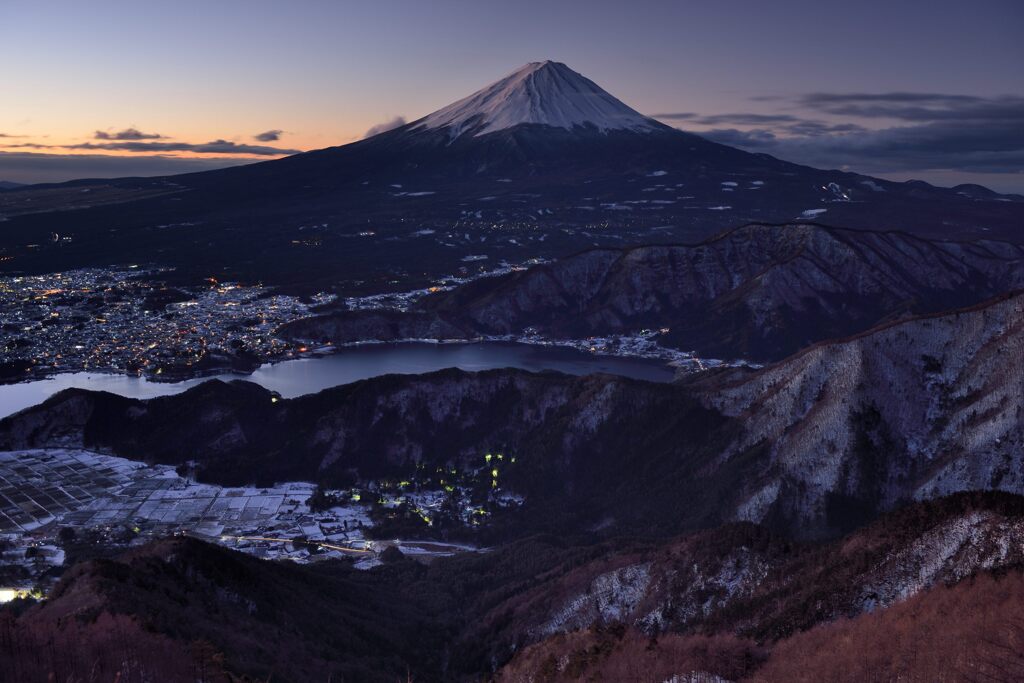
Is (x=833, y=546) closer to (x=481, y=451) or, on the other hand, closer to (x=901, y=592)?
(x=901, y=592)

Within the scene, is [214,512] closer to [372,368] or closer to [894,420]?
[894,420]

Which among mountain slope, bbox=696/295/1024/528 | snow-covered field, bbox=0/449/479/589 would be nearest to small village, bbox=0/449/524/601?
snow-covered field, bbox=0/449/479/589

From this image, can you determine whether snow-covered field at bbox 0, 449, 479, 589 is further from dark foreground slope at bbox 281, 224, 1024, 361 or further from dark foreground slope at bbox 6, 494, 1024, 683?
dark foreground slope at bbox 281, 224, 1024, 361

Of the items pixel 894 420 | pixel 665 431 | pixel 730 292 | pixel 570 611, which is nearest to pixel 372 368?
pixel 730 292

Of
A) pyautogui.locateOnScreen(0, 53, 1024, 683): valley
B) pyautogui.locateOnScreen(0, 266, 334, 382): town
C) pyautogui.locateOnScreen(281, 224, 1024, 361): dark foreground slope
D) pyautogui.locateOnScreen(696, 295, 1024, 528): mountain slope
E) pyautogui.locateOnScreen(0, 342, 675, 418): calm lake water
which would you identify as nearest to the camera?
pyautogui.locateOnScreen(0, 53, 1024, 683): valley

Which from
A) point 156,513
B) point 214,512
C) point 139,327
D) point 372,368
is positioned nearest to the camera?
point 156,513
